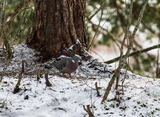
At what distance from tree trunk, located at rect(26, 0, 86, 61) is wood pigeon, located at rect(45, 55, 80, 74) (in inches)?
19.0

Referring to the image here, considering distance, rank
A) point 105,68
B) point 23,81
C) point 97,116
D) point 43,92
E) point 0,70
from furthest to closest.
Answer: point 105,68
point 0,70
point 23,81
point 43,92
point 97,116

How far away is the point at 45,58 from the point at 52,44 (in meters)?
0.37

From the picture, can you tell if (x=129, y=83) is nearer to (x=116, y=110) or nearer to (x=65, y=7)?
(x=116, y=110)

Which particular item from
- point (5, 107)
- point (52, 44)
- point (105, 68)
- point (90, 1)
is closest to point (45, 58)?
point (52, 44)

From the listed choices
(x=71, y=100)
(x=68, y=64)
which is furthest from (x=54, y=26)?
(x=71, y=100)

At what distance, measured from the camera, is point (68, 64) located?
404 cm

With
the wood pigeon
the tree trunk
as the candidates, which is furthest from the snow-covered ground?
the tree trunk

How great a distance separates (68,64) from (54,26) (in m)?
1.12

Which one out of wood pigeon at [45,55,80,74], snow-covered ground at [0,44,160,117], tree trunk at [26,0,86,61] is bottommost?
snow-covered ground at [0,44,160,117]

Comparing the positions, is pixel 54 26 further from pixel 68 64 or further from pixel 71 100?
pixel 71 100

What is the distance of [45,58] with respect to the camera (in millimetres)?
4699

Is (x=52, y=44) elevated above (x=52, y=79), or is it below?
above

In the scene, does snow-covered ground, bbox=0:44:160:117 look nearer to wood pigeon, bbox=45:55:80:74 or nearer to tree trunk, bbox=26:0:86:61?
wood pigeon, bbox=45:55:80:74

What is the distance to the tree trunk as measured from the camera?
181 inches
